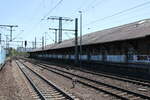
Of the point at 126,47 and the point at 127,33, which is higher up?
the point at 127,33

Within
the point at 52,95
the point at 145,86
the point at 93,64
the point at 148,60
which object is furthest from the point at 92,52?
the point at 52,95

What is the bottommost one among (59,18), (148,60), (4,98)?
(4,98)

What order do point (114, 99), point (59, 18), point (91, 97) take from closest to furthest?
1. point (114, 99)
2. point (91, 97)
3. point (59, 18)

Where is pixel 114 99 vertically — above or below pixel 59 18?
below

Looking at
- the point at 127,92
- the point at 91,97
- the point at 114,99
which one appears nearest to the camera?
the point at 114,99

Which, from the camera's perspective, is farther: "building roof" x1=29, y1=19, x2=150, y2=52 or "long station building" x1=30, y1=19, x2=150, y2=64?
"building roof" x1=29, y1=19, x2=150, y2=52

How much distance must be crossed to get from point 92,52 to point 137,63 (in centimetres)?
1512

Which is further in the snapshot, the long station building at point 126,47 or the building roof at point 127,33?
the building roof at point 127,33

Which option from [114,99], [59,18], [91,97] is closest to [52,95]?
[91,97]

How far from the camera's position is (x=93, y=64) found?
3669 cm

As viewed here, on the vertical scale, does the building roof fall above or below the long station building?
above

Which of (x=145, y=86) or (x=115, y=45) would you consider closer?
(x=145, y=86)

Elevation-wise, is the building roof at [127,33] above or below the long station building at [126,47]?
above

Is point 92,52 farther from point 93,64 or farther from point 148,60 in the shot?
point 148,60
